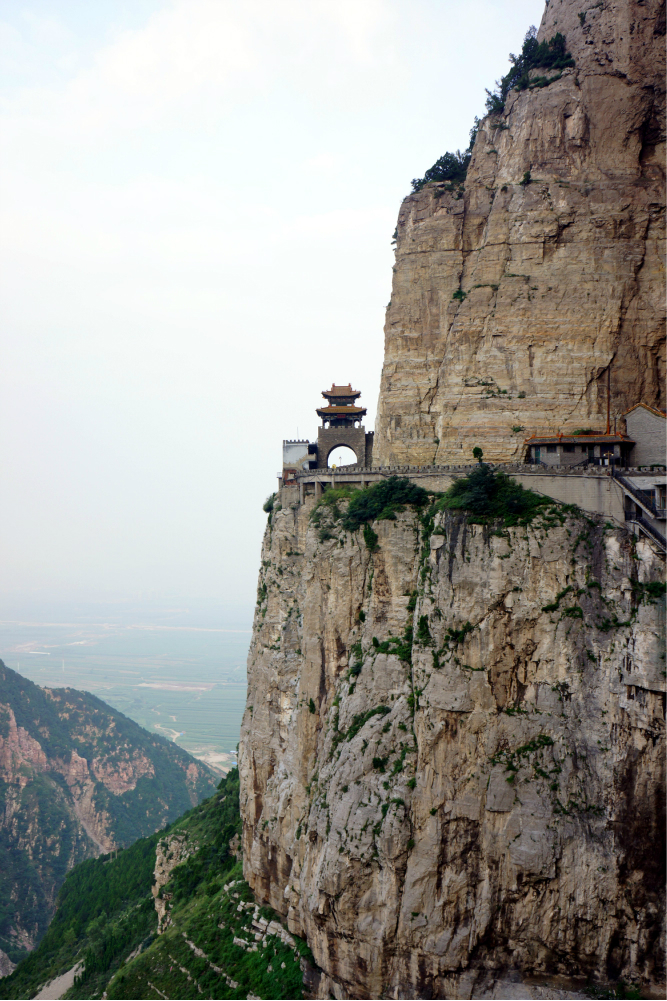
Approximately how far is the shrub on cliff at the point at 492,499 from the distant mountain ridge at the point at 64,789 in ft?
201

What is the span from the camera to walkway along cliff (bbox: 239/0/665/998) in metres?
24.2

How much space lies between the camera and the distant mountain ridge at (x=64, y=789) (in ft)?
236

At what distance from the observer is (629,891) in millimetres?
23453

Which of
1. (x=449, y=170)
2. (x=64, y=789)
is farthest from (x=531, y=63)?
(x=64, y=789)

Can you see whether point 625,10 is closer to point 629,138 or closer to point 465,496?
point 629,138

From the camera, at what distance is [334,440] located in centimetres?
4303

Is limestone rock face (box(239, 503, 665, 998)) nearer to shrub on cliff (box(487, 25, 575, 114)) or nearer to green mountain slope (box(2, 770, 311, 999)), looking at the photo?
green mountain slope (box(2, 770, 311, 999))

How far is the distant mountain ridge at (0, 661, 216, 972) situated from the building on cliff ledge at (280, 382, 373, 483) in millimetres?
52820

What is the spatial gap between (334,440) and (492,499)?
Result: 1643cm

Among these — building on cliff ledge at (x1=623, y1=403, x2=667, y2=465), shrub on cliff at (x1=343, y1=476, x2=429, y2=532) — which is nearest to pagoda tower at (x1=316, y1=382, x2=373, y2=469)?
shrub on cliff at (x1=343, y1=476, x2=429, y2=532)

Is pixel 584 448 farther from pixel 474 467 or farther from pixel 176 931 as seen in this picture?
pixel 176 931

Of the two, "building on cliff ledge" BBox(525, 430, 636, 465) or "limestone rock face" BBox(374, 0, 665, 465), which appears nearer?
"building on cliff ledge" BBox(525, 430, 636, 465)

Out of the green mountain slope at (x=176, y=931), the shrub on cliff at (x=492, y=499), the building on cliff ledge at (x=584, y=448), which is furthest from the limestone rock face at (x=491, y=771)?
the green mountain slope at (x=176, y=931)

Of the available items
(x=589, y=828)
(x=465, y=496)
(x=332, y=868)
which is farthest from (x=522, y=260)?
(x=332, y=868)
